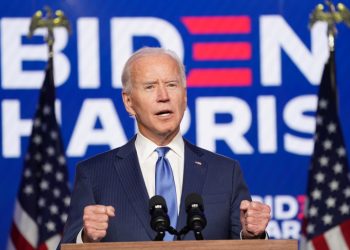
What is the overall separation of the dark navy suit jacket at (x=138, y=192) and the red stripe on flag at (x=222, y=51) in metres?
2.56

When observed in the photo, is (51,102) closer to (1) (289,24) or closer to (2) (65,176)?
(2) (65,176)

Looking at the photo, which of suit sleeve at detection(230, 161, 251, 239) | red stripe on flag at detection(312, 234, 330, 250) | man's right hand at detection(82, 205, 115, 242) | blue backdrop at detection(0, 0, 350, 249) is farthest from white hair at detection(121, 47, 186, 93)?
red stripe on flag at detection(312, 234, 330, 250)

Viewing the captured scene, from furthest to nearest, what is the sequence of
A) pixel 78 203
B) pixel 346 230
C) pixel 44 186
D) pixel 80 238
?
1. pixel 44 186
2. pixel 346 230
3. pixel 78 203
4. pixel 80 238

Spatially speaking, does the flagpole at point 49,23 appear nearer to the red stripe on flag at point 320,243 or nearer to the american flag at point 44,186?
the american flag at point 44,186

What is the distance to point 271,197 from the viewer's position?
5645 mm

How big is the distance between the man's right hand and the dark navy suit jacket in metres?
0.25

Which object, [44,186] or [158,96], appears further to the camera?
[44,186]

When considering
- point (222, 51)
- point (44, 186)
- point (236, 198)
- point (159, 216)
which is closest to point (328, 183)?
point (222, 51)

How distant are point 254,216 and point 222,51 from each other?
3020mm

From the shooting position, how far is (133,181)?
3072mm

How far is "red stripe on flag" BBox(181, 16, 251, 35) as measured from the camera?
572 centimetres

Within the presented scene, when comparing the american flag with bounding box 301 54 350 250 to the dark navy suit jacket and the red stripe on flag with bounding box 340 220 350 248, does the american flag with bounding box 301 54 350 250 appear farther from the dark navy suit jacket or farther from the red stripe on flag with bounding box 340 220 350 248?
the dark navy suit jacket

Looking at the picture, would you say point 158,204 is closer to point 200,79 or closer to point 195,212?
point 195,212

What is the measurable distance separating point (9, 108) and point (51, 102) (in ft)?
0.80
